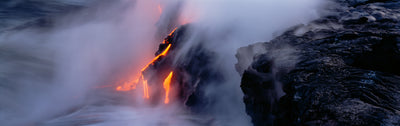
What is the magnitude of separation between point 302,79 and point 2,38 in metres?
13.1

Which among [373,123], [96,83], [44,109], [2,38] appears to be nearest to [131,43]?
[96,83]

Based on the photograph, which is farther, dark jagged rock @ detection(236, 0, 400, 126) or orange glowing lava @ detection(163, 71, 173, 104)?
orange glowing lava @ detection(163, 71, 173, 104)

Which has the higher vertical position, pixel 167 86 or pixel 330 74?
pixel 167 86

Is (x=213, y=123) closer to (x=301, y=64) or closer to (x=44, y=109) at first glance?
(x=301, y=64)

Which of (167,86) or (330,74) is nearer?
(330,74)

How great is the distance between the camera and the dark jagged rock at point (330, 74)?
90.8 inches

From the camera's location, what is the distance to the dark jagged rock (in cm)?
231

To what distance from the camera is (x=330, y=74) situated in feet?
9.03

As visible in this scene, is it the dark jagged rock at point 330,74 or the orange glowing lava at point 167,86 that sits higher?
the orange glowing lava at point 167,86

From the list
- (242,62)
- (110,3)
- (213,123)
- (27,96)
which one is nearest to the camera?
(242,62)

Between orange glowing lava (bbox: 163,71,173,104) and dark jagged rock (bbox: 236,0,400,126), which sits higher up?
orange glowing lava (bbox: 163,71,173,104)

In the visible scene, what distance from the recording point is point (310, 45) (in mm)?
3420

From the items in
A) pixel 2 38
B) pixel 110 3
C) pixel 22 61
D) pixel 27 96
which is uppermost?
pixel 110 3

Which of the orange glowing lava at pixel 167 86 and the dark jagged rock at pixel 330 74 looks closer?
the dark jagged rock at pixel 330 74
